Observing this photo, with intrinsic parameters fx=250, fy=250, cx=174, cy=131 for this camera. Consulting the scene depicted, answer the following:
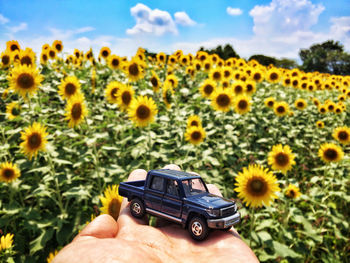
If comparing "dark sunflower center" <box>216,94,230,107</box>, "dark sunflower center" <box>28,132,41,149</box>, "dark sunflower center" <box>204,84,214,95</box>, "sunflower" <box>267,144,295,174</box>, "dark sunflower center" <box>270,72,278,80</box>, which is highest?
"dark sunflower center" <box>270,72,278,80</box>

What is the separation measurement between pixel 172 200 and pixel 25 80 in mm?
4797

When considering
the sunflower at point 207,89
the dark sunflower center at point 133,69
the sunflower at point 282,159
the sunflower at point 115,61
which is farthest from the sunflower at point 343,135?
the sunflower at point 115,61

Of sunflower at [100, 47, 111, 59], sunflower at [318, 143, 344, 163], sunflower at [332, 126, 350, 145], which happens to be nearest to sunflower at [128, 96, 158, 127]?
sunflower at [318, 143, 344, 163]

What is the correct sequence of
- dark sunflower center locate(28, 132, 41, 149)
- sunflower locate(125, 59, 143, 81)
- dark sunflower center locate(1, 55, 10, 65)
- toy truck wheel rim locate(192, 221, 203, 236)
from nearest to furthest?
toy truck wheel rim locate(192, 221, 203, 236)
dark sunflower center locate(28, 132, 41, 149)
sunflower locate(125, 59, 143, 81)
dark sunflower center locate(1, 55, 10, 65)

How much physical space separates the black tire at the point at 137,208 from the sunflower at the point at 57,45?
10626 mm

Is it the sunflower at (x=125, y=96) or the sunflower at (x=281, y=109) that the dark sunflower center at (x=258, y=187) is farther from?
the sunflower at (x=281, y=109)

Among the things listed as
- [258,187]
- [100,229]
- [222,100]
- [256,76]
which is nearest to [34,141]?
[100,229]

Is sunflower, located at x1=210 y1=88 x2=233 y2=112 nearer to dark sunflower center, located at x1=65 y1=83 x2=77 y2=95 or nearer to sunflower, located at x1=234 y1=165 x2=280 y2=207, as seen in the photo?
sunflower, located at x1=234 y1=165 x2=280 y2=207

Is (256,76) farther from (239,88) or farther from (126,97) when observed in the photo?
(126,97)

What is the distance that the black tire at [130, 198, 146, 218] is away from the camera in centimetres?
310

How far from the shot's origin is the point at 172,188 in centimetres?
312

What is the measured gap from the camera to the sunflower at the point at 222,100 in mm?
7384

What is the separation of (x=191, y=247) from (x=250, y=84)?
755 cm

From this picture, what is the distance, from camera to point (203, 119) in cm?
820
